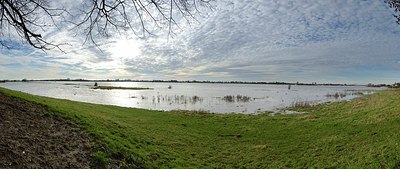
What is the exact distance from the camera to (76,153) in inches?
315

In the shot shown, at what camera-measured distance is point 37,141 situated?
7.88m

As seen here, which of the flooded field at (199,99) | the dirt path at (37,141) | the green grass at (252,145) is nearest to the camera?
the dirt path at (37,141)

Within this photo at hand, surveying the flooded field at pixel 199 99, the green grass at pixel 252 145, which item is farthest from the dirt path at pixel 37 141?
the flooded field at pixel 199 99

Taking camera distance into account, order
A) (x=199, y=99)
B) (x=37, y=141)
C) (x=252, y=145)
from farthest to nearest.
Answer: (x=199, y=99), (x=252, y=145), (x=37, y=141)

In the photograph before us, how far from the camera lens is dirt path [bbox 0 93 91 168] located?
665 centimetres

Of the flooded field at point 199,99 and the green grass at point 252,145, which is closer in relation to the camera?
the green grass at point 252,145

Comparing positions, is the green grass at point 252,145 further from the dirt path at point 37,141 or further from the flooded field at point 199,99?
the flooded field at point 199,99

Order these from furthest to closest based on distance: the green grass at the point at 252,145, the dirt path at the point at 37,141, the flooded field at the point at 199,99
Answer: the flooded field at the point at 199,99 < the green grass at the point at 252,145 < the dirt path at the point at 37,141

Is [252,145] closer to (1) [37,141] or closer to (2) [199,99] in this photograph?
(1) [37,141]

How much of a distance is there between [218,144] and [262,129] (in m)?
5.36

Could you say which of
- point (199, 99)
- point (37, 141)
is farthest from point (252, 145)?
point (199, 99)

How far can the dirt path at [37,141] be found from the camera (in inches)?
262

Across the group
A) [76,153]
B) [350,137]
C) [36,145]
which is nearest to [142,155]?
[76,153]

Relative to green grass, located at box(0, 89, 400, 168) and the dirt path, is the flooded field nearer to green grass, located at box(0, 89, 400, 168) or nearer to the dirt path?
green grass, located at box(0, 89, 400, 168)
